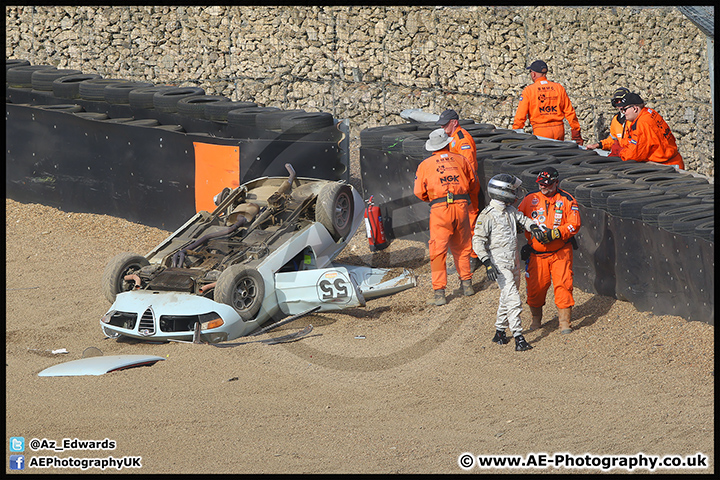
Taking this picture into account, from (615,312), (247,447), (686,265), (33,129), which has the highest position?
(33,129)

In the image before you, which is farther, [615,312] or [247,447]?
[615,312]

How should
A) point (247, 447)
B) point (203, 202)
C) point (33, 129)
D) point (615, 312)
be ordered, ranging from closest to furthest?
1. point (247, 447)
2. point (615, 312)
3. point (203, 202)
4. point (33, 129)

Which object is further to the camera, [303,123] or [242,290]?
[303,123]

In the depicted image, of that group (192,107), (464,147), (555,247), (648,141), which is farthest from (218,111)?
(555,247)

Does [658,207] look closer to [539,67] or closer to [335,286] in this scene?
[335,286]

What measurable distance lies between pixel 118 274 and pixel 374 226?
167 inches

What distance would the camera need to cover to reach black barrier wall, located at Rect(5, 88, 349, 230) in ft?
43.2

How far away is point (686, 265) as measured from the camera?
8398 mm

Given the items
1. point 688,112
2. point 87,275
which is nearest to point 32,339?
point 87,275

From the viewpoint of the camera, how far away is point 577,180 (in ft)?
34.7

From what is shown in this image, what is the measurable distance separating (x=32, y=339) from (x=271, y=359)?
3.41 metres

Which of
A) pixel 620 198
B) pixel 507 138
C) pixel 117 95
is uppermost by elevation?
pixel 117 95

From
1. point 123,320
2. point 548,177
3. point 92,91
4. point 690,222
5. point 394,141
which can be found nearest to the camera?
point 690,222

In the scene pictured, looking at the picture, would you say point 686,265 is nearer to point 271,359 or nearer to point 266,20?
point 271,359
